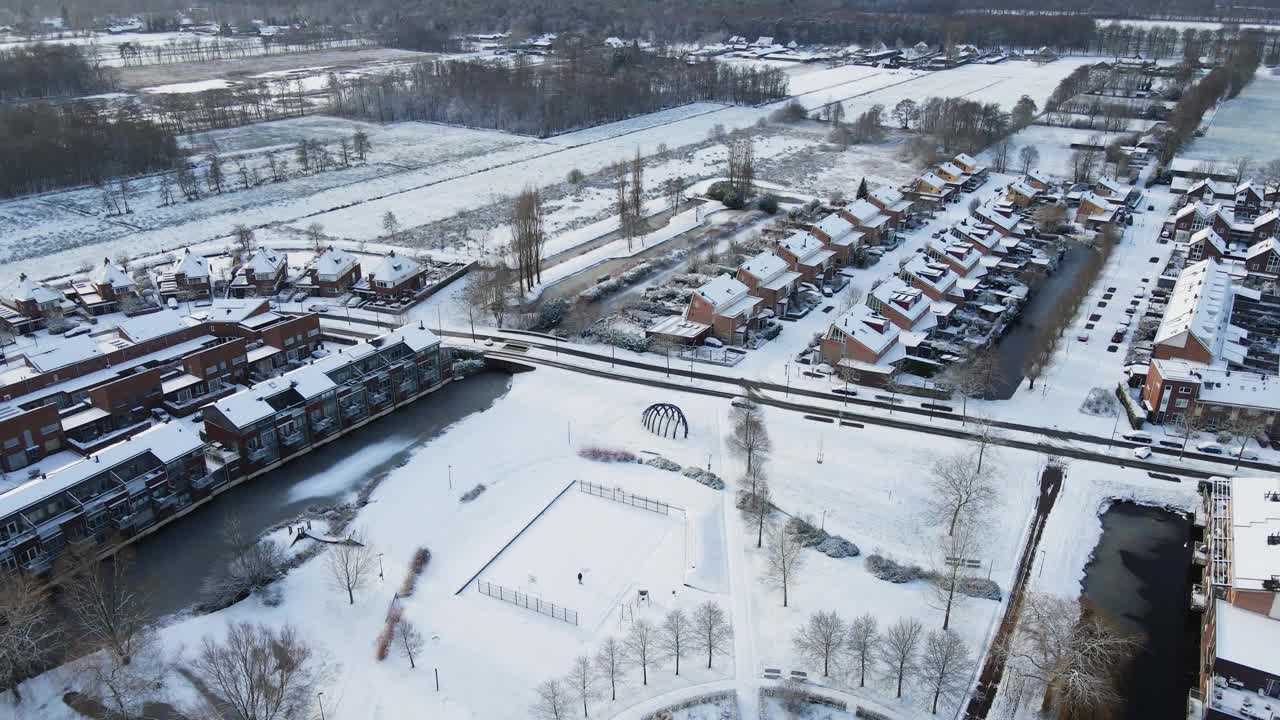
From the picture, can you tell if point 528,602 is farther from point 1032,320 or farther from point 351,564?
point 1032,320

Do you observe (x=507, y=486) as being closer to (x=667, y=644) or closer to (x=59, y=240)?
(x=667, y=644)

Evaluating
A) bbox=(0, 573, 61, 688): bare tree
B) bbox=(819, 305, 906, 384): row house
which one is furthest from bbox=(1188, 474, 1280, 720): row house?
bbox=(0, 573, 61, 688): bare tree

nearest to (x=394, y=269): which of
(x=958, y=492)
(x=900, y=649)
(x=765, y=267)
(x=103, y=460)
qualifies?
(x=765, y=267)

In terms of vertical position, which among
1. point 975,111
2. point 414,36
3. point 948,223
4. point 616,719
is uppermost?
point 414,36

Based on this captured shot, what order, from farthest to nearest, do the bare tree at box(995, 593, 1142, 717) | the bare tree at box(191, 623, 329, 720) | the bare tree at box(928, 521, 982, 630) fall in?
the bare tree at box(928, 521, 982, 630) < the bare tree at box(995, 593, 1142, 717) < the bare tree at box(191, 623, 329, 720)

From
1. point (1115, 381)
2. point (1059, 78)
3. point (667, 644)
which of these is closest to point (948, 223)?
point (1115, 381)

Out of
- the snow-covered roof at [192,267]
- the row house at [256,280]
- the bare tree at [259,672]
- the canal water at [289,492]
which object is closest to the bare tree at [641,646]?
the bare tree at [259,672]

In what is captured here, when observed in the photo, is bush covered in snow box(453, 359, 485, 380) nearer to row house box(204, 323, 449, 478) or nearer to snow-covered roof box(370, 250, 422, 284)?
row house box(204, 323, 449, 478)
